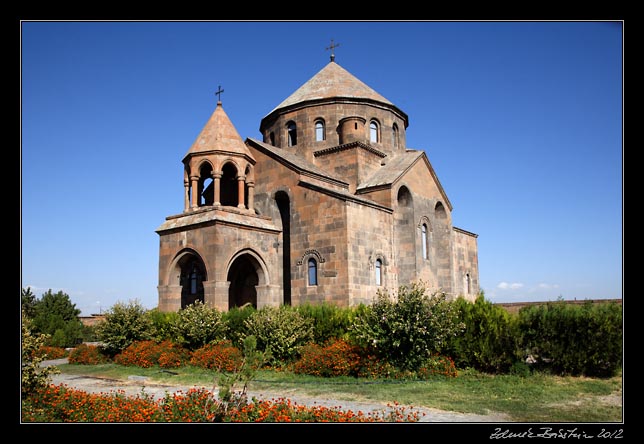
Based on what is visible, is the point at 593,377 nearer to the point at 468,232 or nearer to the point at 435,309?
the point at 435,309

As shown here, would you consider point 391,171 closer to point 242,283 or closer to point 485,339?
point 242,283

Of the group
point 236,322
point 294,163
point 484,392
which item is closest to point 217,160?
point 294,163

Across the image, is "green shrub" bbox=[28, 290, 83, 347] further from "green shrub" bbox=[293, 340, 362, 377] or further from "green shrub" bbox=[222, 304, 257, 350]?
"green shrub" bbox=[293, 340, 362, 377]

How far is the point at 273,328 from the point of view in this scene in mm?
14359

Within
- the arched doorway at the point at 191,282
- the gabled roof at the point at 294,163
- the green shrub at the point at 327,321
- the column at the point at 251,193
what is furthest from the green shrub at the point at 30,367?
the gabled roof at the point at 294,163

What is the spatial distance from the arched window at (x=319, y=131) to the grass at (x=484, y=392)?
13.5m

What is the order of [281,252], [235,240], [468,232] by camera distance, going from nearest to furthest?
[235,240]
[281,252]
[468,232]

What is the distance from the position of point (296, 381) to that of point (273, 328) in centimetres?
239

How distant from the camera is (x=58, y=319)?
74.3 feet

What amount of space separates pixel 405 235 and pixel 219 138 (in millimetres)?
8202

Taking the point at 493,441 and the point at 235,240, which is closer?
the point at 493,441

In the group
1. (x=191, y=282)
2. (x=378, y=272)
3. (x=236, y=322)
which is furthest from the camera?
(x=191, y=282)

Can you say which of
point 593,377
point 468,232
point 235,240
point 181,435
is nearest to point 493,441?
point 181,435

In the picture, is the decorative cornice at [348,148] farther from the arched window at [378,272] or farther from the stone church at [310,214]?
the arched window at [378,272]
